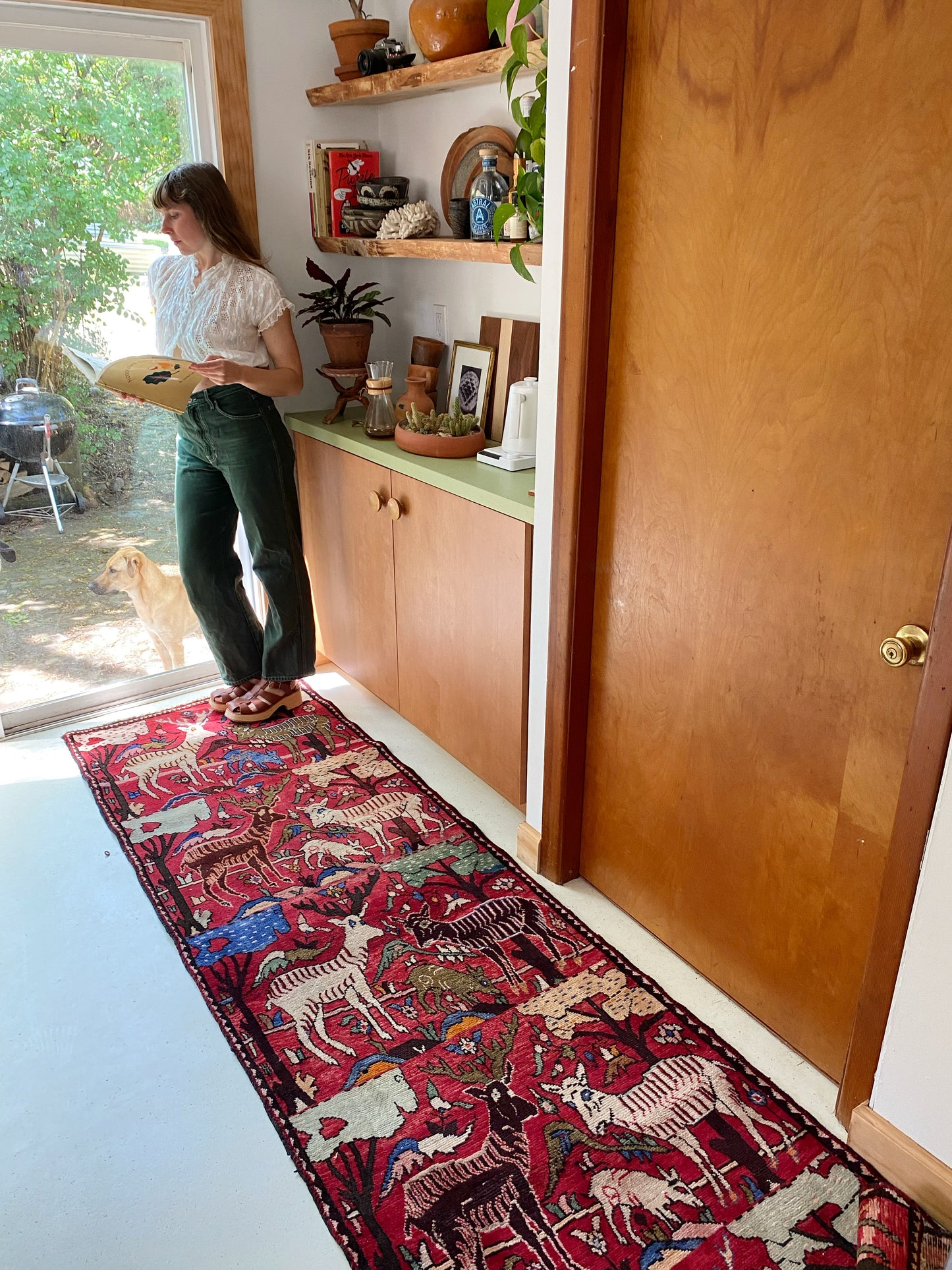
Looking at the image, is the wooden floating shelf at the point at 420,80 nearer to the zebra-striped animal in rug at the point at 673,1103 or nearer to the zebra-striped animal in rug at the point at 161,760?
the zebra-striped animal in rug at the point at 161,760

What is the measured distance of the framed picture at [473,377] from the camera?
8.71ft

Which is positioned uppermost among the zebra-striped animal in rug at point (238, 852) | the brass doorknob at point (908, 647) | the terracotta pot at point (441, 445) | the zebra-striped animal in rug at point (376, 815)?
the terracotta pot at point (441, 445)

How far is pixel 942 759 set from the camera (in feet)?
4.39

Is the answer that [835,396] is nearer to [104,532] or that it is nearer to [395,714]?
[395,714]

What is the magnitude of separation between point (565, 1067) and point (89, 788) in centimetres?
156

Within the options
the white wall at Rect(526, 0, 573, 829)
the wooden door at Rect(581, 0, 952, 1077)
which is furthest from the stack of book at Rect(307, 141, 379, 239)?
the wooden door at Rect(581, 0, 952, 1077)

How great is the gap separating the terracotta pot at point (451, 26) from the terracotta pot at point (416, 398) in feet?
2.66

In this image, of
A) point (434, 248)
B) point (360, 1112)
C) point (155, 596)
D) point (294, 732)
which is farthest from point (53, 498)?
point (360, 1112)

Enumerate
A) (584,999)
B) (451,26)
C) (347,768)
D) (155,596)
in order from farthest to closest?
(155,596), (347,768), (451,26), (584,999)

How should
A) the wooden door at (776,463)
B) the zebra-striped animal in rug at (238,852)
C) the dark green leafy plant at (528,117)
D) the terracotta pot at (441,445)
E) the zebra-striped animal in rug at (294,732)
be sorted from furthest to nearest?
the zebra-striped animal in rug at (294,732)
the terracotta pot at (441,445)
the zebra-striped animal in rug at (238,852)
the dark green leafy plant at (528,117)
the wooden door at (776,463)

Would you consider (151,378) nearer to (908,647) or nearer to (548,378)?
(548,378)

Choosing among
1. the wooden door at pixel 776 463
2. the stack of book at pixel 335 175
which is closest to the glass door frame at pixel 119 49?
the stack of book at pixel 335 175

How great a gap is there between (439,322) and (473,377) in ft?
1.16

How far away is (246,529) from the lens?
2812 mm
